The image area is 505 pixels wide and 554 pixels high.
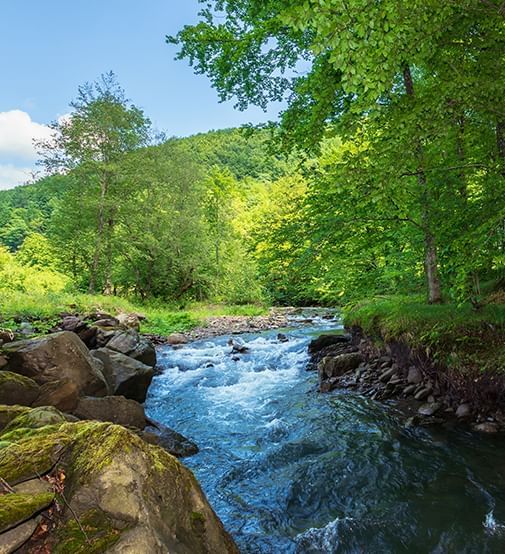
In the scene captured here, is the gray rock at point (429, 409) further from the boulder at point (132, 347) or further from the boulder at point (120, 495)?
the boulder at point (132, 347)

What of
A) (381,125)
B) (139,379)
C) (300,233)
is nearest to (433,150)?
(381,125)

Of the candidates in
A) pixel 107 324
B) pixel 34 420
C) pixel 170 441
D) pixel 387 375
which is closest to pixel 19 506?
pixel 34 420

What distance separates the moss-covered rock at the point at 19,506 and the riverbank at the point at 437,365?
18.1 ft

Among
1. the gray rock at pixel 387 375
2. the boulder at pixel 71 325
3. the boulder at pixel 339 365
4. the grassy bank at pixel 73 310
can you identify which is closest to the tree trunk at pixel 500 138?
the gray rock at pixel 387 375

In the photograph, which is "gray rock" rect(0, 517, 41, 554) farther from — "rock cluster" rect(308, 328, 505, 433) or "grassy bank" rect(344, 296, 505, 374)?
"grassy bank" rect(344, 296, 505, 374)

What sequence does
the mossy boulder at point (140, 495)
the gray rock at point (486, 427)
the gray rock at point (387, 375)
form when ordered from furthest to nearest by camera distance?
the gray rock at point (387, 375) → the gray rock at point (486, 427) → the mossy boulder at point (140, 495)

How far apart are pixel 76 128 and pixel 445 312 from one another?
22.1 metres

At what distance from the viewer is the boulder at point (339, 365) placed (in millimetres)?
8844

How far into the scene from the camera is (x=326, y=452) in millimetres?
5539

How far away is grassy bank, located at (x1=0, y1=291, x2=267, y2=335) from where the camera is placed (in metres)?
12.8

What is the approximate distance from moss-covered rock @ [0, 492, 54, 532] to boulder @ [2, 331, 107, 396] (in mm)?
3956

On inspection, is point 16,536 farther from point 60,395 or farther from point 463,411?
point 463,411

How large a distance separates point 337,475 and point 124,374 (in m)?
4.61

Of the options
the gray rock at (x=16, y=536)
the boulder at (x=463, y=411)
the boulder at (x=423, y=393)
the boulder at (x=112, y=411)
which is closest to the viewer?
the gray rock at (x=16, y=536)
